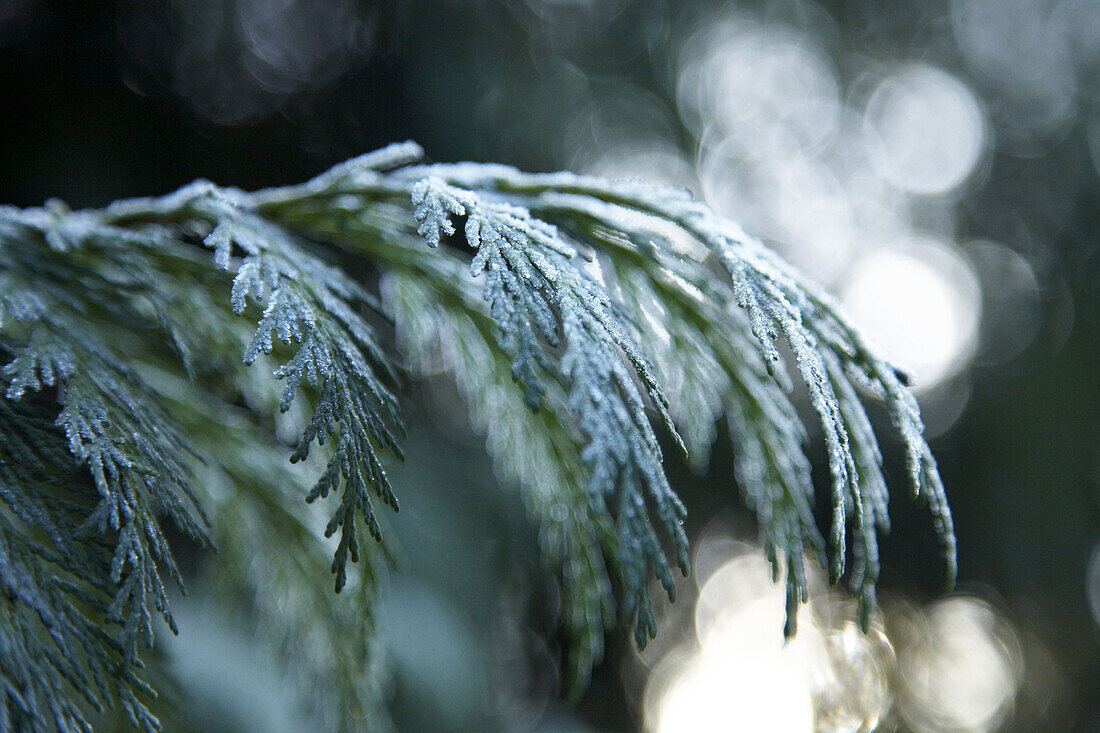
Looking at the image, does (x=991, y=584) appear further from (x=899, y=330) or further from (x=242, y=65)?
(x=242, y=65)

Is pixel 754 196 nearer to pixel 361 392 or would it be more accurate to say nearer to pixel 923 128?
pixel 923 128

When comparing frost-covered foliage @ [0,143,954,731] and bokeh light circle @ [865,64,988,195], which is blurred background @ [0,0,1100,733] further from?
frost-covered foliage @ [0,143,954,731]

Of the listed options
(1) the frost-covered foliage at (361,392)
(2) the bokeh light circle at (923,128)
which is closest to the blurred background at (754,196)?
(2) the bokeh light circle at (923,128)

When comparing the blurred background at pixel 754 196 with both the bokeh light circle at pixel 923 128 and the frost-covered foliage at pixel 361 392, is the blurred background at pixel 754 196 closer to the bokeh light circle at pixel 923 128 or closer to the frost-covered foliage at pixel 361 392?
the bokeh light circle at pixel 923 128

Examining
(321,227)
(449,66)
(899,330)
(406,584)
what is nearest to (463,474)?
(406,584)

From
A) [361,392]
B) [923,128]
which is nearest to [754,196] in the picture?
[923,128]

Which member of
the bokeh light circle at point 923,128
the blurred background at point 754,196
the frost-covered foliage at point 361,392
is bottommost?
the frost-covered foliage at point 361,392
